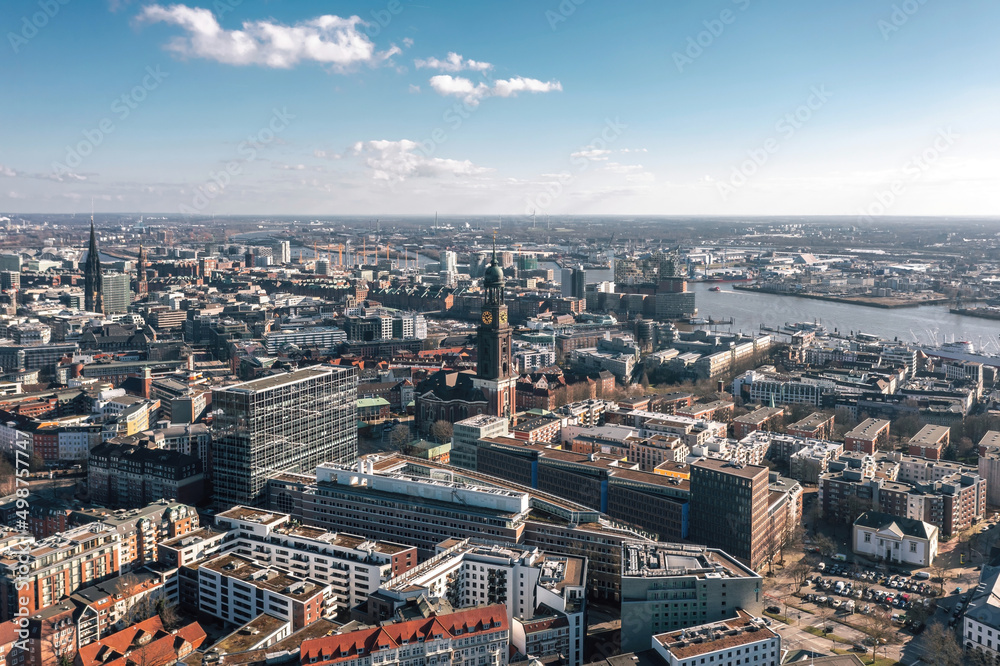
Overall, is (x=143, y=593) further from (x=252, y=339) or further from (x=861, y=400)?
(x=252, y=339)

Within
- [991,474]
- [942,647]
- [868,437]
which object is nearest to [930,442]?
[868,437]

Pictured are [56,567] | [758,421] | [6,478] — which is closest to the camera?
[56,567]

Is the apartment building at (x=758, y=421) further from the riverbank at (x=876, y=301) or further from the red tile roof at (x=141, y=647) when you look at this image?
the riverbank at (x=876, y=301)

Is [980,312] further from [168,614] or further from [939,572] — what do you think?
[168,614]

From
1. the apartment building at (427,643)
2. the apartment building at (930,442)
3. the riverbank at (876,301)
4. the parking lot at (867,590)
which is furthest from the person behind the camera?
the riverbank at (876,301)

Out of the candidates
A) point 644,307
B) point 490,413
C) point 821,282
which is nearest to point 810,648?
point 490,413

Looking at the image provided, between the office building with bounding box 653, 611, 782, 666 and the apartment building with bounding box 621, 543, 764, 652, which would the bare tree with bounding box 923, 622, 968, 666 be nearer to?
the office building with bounding box 653, 611, 782, 666

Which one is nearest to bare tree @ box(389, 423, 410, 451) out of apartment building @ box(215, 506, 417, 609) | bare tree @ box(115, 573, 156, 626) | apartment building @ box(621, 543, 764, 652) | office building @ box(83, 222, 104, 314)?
apartment building @ box(215, 506, 417, 609)

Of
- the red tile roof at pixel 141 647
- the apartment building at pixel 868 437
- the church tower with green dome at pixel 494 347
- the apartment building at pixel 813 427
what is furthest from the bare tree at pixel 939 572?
the church tower with green dome at pixel 494 347
